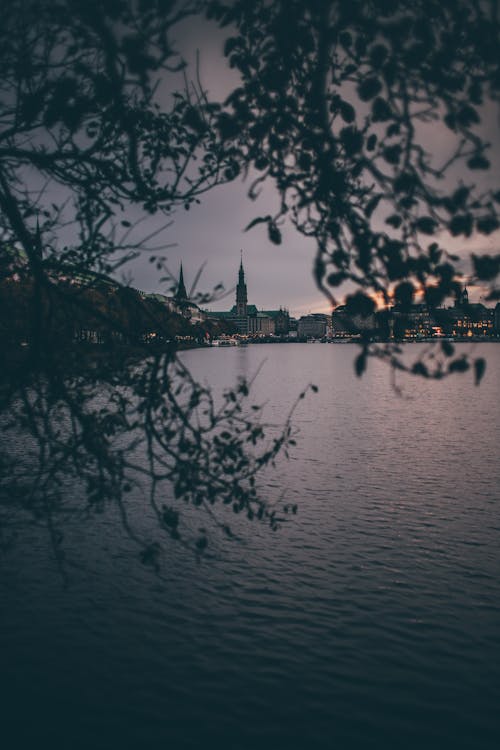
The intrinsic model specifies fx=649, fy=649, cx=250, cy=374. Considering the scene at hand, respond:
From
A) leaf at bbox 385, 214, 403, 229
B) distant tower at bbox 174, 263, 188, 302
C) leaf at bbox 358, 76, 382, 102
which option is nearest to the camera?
leaf at bbox 358, 76, 382, 102

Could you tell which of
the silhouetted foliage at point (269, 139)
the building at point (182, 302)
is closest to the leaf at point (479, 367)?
the silhouetted foliage at point (269, 139)

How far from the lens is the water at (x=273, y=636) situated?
11.7 meters

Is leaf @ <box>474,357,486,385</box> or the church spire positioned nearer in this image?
leaf @ <box>474,357,486,385</box>

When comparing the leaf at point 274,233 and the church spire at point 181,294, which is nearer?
the leaf at point 274,233

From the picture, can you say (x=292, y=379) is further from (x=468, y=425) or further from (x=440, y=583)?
(x=440, y=583)

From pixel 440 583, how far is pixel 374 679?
5242 mm

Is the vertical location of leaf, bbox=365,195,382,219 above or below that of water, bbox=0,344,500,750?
above

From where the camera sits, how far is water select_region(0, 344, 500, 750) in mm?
11664

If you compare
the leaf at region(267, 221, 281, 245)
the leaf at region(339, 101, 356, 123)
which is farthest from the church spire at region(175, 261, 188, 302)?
the leaf at region(339, 101, 356, 123)

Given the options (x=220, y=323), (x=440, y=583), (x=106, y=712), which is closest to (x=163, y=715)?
(x=106, y=712)

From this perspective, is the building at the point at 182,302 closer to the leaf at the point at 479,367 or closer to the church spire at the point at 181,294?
the church spire at the point at 181,294

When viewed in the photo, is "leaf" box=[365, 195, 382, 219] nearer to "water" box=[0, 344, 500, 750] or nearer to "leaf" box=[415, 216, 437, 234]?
"leaf" box=[415, 216, 437, 234]

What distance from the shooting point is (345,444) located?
39.1 m

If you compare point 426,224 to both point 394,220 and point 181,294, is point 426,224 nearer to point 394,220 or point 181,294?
point 394,220
